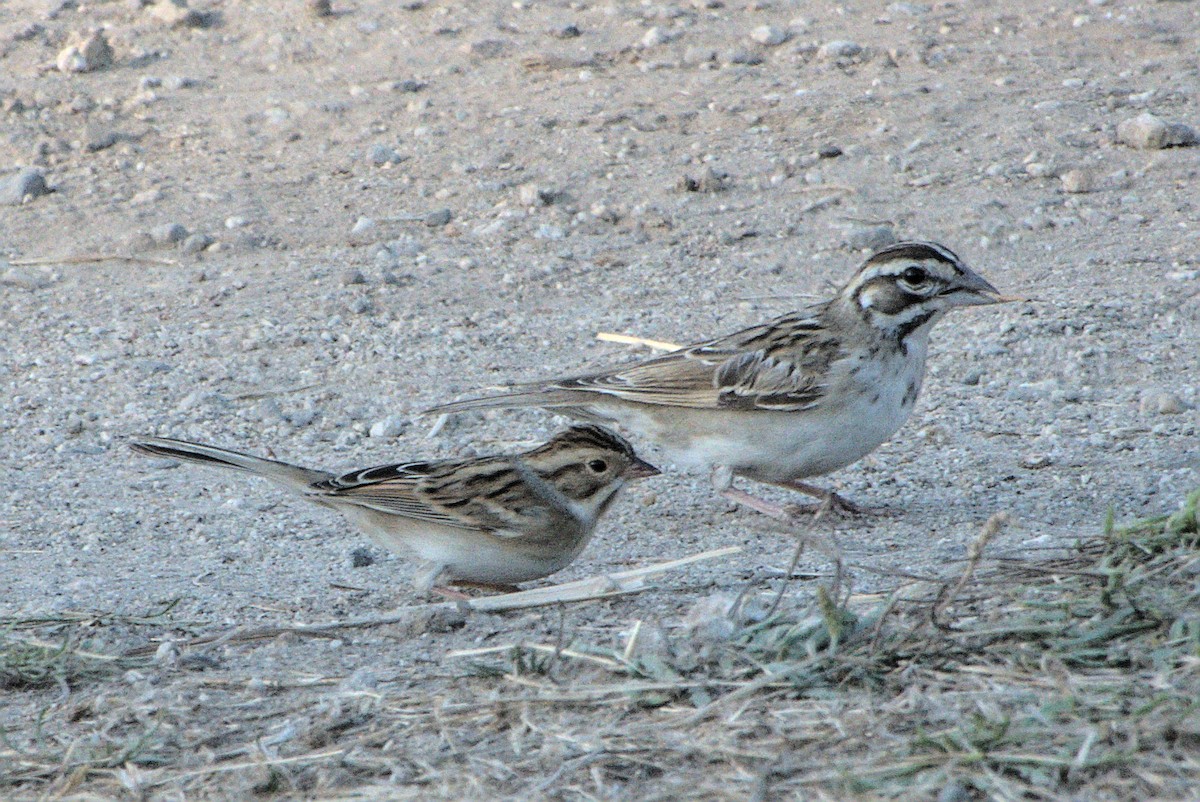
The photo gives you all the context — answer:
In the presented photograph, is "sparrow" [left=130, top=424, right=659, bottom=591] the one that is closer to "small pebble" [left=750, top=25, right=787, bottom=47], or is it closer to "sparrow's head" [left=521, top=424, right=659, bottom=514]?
"sparrow's head" [left=521, top=424, right=659, bottom=514]

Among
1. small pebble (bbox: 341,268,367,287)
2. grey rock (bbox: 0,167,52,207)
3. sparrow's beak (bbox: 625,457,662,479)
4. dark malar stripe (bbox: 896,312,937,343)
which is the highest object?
dark malar stripe (bbox: 896,312,937,343)

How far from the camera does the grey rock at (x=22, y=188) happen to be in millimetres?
11977

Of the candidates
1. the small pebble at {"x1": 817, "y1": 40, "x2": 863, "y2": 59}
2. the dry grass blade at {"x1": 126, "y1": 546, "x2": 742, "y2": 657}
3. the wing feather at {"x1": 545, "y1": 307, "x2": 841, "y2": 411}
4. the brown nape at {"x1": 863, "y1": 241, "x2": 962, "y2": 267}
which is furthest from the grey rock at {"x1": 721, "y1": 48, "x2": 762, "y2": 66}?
the dry grass blade at {"x1": 126, "y1": 546, "x2": 742, "y2": 657}

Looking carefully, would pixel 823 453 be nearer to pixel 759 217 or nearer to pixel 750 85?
pixel 759 217

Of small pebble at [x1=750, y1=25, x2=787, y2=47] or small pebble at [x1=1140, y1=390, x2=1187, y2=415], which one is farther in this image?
small pebble at [x1=750, y1=25, x2=787, y2=47]

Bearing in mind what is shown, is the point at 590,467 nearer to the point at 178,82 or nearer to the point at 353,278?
the point at 353,278

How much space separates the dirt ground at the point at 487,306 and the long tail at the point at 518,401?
1.41ft

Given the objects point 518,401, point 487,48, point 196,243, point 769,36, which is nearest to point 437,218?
point 196,243

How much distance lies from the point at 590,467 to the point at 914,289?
1.91 meters

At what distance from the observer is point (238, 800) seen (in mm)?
4594

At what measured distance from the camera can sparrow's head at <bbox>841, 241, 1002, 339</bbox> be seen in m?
8.02

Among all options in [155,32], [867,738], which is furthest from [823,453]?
[155,32]

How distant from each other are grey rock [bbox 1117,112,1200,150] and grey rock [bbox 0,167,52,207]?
292 inches

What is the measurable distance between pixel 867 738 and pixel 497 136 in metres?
8.68
